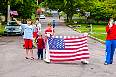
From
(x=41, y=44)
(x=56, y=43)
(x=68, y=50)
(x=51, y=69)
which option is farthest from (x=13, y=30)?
(x=51, y=69)

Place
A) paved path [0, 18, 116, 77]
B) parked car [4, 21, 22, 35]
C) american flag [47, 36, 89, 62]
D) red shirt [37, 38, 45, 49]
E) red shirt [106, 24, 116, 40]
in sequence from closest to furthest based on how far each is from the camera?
paved path [0, 18, 116, 77], red shirt [106, 24, 116, 40], american flag [47, 36, 89, 62], red shirt [37, 38, 45, 49], parked car [4, 21, 22, 35]

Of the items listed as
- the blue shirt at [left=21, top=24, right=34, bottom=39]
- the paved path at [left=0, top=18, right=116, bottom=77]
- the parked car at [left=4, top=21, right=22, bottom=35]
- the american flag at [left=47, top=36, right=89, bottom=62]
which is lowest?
the parked car at [left=4, top=21, right=22, bottom=35]

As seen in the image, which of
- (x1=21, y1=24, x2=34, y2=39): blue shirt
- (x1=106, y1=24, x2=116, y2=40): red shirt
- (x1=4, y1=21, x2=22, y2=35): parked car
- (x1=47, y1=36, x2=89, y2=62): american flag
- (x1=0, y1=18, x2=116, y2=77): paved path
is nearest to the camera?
(x1=0, y1=18, x2=116, y2=77): paved path

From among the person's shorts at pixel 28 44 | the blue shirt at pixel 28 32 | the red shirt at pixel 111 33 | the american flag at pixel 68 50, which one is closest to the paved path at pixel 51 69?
the american flag at pixel 68 50

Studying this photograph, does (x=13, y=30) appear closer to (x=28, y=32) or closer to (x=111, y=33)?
(x=28, y=32)

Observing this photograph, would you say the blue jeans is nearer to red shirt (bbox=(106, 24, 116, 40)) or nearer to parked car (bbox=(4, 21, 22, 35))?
red shirt (bbox=(106, 24, 116, 40))

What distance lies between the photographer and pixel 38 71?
1403cm

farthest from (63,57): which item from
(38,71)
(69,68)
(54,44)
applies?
(38,71)

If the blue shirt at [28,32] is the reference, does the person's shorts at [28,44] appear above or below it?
below

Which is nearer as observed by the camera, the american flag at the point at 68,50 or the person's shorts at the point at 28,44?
the american flag at the point at 68,50

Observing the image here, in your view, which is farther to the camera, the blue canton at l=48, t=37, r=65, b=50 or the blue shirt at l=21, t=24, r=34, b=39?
the blue shirt at l=21, t=24, r=34, b=39

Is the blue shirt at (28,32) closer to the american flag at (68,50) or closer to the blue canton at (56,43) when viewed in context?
the blue canton at (56,43)

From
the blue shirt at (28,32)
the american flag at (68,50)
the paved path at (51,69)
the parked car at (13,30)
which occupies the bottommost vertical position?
the parked car at (13,30)

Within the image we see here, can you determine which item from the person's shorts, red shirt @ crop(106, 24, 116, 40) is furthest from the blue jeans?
the person's shorts
